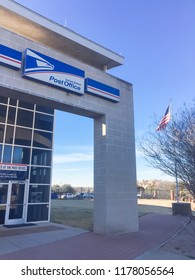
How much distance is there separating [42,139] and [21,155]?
1.72 metres

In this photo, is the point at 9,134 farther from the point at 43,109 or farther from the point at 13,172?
the point at 43,109

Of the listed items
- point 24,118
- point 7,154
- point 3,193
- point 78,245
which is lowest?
point 78,245

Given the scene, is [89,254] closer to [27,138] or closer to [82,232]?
[82,232]

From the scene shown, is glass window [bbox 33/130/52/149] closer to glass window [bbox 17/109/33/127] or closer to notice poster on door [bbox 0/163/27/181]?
glass window [bbox 17/109/33/127]

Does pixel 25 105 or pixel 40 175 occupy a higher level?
pixel 25 105

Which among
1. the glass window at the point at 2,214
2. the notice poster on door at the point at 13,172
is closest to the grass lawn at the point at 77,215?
the glass window at the point at 2,214

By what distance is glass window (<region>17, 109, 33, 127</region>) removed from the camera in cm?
1415

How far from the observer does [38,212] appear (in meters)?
14.0

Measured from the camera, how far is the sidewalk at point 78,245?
7086 millimetres

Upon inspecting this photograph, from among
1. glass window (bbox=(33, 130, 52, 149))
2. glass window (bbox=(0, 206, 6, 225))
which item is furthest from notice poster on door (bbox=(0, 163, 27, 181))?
glass window (bbox=(33, 130, 52, 149))

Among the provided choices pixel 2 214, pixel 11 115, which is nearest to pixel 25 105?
pixel 11 115

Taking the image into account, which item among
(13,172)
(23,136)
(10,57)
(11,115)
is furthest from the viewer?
(23,136)

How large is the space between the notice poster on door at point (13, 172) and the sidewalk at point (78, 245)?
279 cm

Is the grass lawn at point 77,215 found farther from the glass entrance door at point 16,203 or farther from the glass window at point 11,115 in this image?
the glass window at point 11,115
